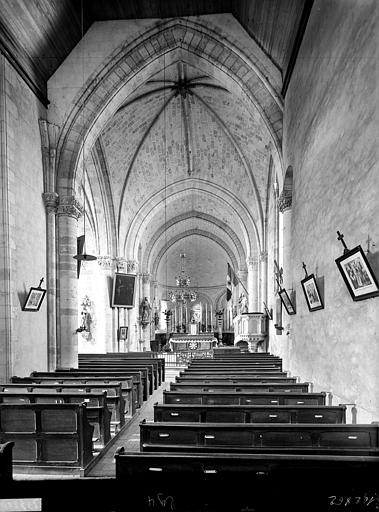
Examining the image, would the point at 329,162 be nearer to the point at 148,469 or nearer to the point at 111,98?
the point at 148,469

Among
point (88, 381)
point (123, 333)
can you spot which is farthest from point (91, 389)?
point (123, 333)

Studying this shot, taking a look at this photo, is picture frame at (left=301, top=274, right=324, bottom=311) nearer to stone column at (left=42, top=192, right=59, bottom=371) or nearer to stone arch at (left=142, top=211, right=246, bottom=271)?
stone column at (left=42, top=192, right=59, bottom=371)

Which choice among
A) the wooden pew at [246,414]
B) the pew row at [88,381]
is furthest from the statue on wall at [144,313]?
the wooden pew at [246,414]

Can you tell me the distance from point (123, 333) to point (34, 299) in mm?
10435

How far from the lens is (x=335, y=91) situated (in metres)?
6.18

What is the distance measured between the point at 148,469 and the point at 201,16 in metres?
12.6

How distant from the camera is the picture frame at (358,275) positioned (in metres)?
4.39

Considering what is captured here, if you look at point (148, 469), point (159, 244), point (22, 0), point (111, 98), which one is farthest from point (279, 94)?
point (159, 244)

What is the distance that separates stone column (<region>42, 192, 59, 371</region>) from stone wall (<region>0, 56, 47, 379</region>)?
0.73 feet

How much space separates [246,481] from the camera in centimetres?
246

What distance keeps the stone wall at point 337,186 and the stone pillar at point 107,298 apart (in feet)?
37.6

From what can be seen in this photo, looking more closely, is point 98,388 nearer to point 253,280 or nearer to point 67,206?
point 67,206

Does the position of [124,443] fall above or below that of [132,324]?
below

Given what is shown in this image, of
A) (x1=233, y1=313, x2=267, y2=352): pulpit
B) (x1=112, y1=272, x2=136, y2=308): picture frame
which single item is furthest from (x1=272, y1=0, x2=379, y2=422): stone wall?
(x1=112, y1=272, x2=136, y2=308): picture frame
